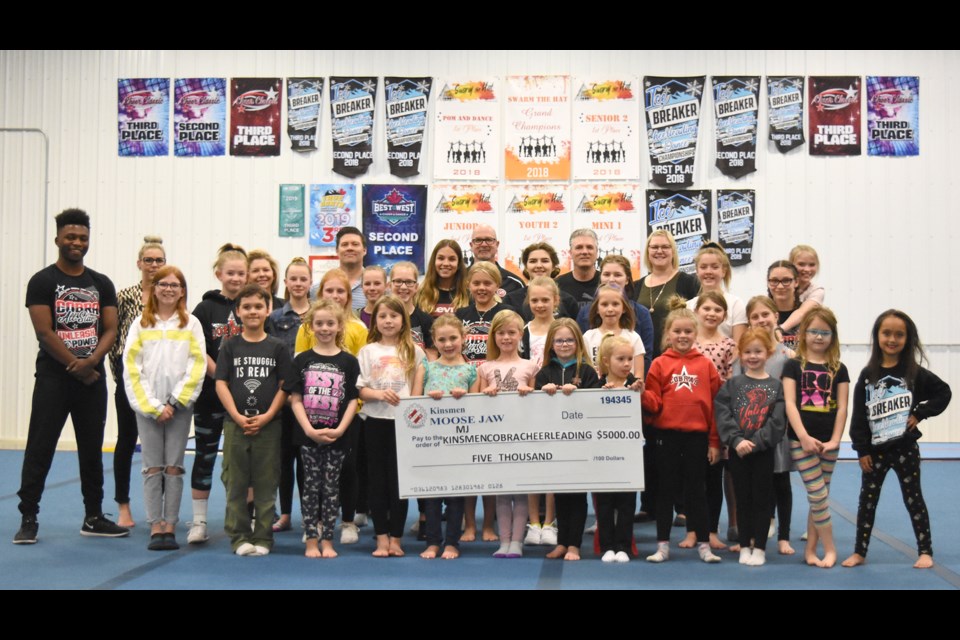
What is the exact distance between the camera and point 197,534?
525 cm

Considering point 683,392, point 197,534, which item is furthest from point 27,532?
point 683,392

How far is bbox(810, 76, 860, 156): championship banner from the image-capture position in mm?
9625

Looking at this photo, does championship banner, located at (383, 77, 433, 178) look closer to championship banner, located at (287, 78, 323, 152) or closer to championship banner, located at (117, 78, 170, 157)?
championship banner, located at (287, 78, 323, 152)

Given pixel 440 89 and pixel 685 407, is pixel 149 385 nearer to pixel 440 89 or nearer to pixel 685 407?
pixel 685 407

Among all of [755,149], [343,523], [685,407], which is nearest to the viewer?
[685,407]

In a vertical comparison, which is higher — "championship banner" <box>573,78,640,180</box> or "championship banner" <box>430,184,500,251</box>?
"championship banner" <box>573,78,640,180</box>

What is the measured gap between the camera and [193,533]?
5.25 meters

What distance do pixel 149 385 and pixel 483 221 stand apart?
5218mm

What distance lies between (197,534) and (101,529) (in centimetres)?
75

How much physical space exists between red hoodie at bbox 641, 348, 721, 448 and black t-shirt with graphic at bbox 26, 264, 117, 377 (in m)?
3.40

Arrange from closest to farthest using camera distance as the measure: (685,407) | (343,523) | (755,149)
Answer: (685,407), (343,523), (755,149)

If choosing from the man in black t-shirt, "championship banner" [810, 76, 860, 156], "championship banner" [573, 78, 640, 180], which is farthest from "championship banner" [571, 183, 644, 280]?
the man in black t-shirt

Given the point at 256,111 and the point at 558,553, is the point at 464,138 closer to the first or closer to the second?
the point at 256,111

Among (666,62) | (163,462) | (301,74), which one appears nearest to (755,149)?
(666,62)
